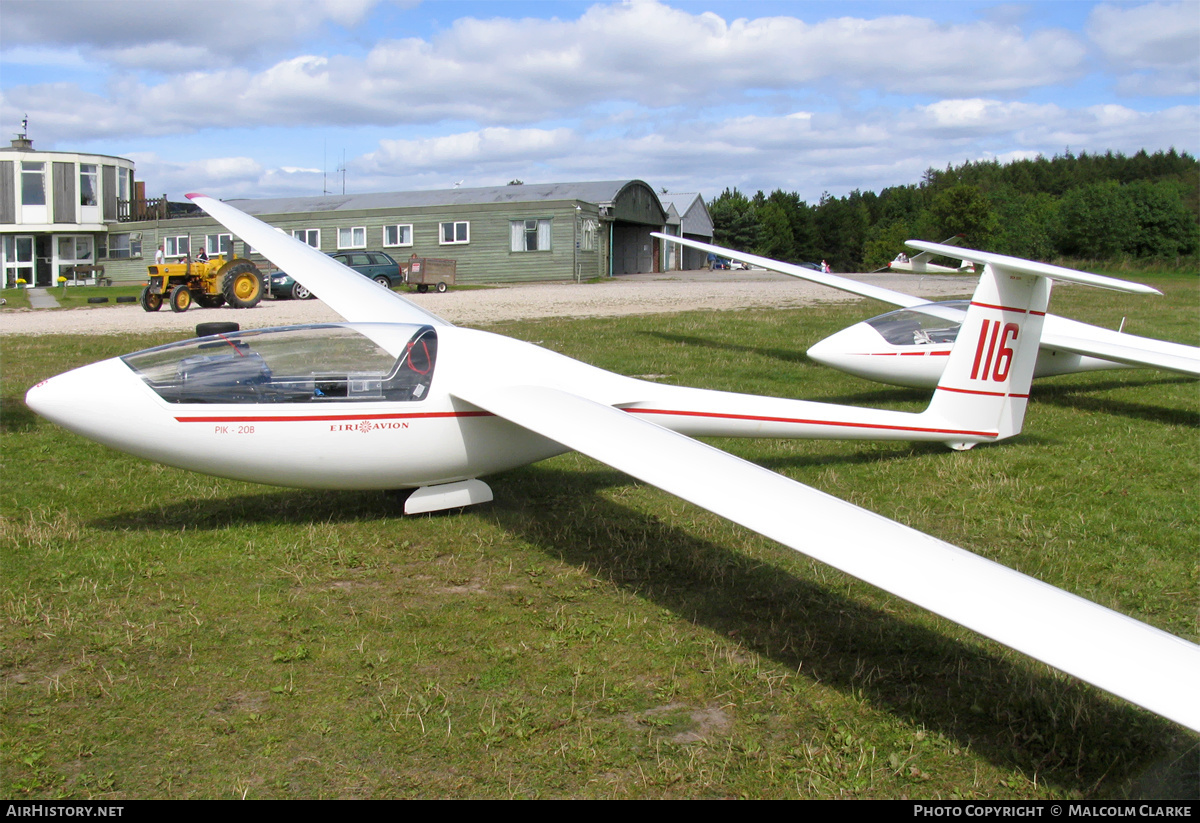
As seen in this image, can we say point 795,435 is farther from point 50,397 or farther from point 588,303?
point 588,303

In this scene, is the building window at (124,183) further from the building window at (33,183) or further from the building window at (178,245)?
the building window at (178,245)

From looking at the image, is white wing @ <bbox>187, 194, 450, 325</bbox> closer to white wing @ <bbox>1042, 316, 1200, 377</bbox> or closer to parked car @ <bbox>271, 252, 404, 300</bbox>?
white wing @ <bbox>1042, 316, 1200, 377</bbox>

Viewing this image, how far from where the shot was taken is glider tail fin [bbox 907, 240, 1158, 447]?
306 inches

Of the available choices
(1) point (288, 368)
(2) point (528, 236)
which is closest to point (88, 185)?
(2) point (528, 236)

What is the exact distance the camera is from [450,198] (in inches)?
1821

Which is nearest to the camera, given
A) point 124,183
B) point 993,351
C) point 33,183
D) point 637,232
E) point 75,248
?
point 993,351

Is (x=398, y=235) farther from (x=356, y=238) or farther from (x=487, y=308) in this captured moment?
(x=487, y=308)

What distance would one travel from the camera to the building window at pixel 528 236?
42.2m

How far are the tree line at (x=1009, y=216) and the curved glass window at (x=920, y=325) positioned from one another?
159 ft

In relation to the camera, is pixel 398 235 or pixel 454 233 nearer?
pixel 454 233

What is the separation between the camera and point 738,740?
12.2 feet

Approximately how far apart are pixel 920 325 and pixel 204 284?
67.0ft

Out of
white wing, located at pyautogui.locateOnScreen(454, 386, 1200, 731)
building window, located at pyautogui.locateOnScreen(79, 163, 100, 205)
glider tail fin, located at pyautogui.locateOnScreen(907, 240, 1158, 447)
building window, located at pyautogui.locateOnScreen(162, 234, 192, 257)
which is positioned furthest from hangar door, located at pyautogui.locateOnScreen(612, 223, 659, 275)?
white wing, located at pyautogui.locateOnScreen(454, 386, 1200, 731)
